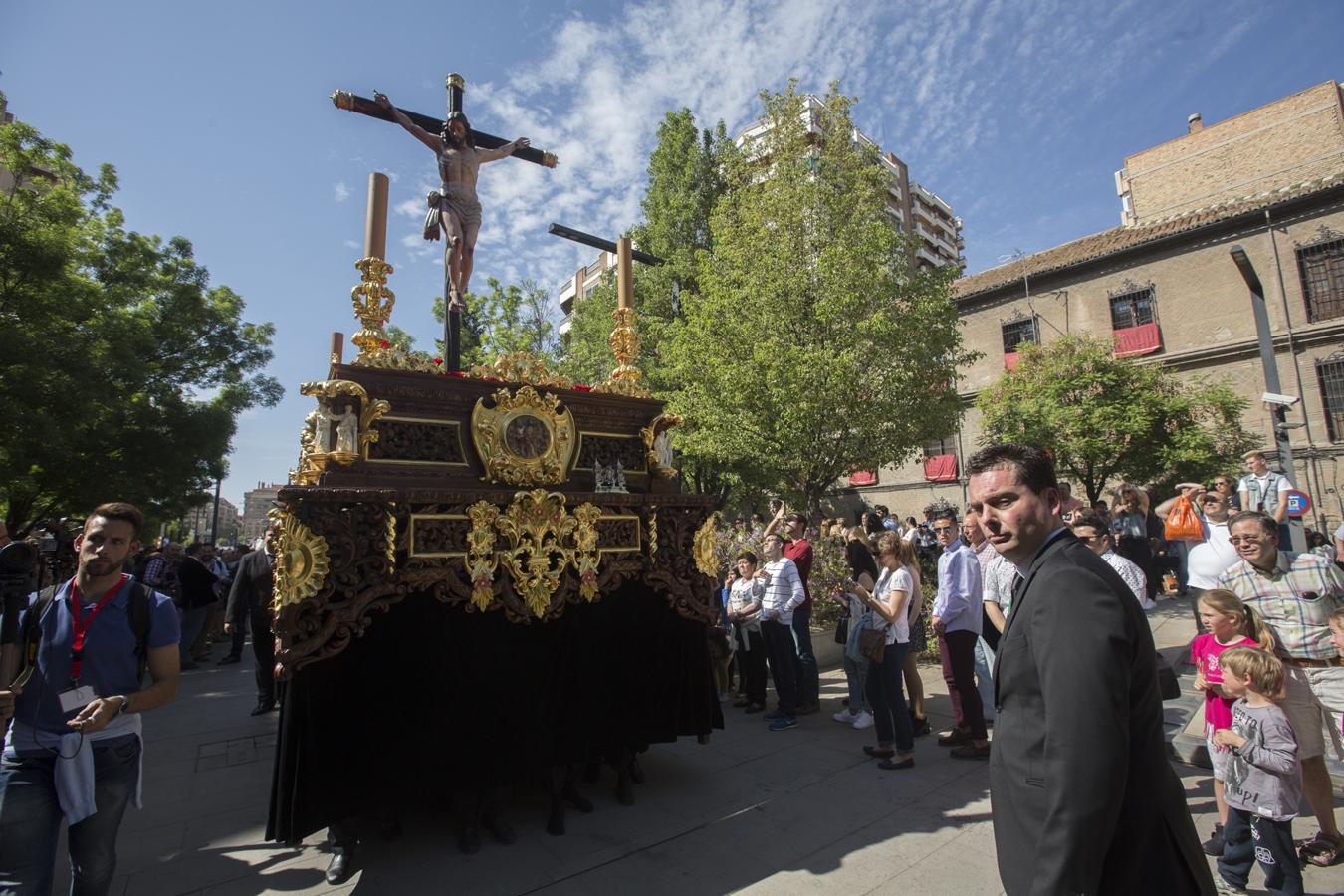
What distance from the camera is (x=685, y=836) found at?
13.1ft

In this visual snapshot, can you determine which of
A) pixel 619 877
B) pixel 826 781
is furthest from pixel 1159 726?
pixel 826 781

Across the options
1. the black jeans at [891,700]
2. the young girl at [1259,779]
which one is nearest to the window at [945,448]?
the black jeans at [891,700]

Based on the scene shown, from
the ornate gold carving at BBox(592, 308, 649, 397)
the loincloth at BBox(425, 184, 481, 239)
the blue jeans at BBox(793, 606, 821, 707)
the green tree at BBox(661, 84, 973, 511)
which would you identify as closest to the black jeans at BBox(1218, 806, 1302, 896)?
the blue jeans at BBox(793, 606, 821, 707)

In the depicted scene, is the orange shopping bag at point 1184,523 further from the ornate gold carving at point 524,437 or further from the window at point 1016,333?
the window at point 1016,333

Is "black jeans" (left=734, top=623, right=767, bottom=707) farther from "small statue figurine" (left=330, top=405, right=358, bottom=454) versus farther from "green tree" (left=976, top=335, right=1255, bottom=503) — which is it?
"green tree" (left=976, top=335, right=1255, bottom=503)

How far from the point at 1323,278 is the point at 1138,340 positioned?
489cm

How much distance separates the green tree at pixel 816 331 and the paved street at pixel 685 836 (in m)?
7.84

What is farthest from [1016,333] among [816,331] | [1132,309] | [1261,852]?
[1261,852]

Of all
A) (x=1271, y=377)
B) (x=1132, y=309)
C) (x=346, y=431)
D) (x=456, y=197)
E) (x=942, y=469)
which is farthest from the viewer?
(x=942, y=469)

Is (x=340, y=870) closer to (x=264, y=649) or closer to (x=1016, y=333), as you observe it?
(x=264, y=649)

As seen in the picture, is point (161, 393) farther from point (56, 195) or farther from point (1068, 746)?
point (1068, 746)

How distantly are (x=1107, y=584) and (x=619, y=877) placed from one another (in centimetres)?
305

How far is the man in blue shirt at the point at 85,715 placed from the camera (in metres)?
2.55

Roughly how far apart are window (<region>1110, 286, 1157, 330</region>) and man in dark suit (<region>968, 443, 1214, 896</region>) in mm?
26975
